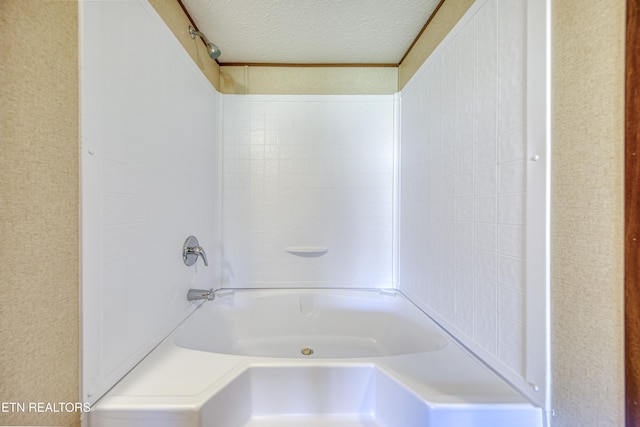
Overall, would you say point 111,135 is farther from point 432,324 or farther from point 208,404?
Result: point 432,324

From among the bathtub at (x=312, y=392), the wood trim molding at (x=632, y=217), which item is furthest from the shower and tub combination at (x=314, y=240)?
the wood trim molding at (x=632, y=217)

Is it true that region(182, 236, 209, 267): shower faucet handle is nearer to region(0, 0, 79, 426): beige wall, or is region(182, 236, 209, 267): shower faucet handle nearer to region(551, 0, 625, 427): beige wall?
region(0, 0, 79, 426): beige wall

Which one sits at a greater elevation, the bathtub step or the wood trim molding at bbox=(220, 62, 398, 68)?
the wood trim molding at bbox=(220, 62, 398, 68)

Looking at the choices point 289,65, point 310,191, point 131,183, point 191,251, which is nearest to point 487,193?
point 310,191

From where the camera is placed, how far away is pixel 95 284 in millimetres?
639

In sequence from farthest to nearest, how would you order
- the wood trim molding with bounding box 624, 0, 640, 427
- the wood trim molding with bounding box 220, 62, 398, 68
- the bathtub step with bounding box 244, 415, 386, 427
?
the wood trim molding with bounding box 220, 62, 398, 68, the bathtub step with bounding box 244, 415, 386, 427, the wood trim molding with bounding box 624, 0, 640, 427

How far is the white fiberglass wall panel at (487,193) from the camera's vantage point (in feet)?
2.14

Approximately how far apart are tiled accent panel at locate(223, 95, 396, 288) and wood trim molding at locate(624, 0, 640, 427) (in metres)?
1.19

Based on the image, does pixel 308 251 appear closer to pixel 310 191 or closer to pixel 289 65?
pixel 310 191

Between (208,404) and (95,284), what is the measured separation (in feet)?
1.45

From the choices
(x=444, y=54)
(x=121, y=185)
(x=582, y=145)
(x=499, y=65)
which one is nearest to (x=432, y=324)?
(x=582, y=145)

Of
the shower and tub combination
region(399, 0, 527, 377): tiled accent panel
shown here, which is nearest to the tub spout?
the shower and tub combination

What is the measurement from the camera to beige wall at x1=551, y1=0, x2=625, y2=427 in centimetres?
→ 49

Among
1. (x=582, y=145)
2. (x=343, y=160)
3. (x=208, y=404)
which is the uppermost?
(x=343, y=160)
